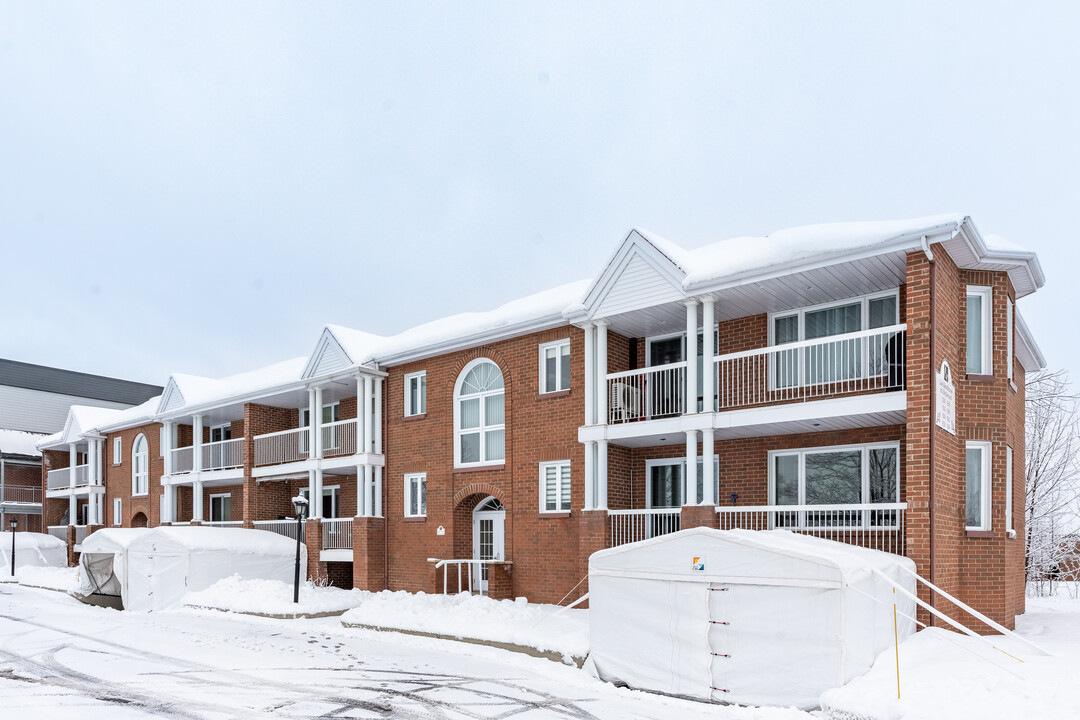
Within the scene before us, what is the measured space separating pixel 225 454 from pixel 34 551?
13.1m

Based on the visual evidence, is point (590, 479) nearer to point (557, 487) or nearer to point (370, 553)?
point (557, 487)

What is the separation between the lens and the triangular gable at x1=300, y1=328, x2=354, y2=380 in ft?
74.1

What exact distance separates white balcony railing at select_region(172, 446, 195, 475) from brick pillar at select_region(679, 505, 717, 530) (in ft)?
65.3

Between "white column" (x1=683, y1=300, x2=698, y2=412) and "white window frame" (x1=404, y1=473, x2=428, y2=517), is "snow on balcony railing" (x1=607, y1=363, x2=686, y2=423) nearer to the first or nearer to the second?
"white column" (x1=683, y1=300, x2=698, y2=412)

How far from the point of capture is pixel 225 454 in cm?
2777

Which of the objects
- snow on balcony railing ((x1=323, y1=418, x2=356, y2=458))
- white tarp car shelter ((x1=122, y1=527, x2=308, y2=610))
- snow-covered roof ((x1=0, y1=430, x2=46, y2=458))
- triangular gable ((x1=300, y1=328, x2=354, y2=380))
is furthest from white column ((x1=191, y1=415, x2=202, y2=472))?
snow-covered roof ((x1=0, y1=430, x2=46, y2=458))

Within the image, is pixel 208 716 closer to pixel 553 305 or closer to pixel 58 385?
pixel 553 305

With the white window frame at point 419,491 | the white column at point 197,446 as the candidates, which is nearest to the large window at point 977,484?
the white window frame at point 419,491

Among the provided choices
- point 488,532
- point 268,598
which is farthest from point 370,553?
point 488,532

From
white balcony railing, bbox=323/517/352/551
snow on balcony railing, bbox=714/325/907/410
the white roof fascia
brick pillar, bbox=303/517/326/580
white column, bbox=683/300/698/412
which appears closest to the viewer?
snow on balcony railing, bbox=714/325/907/410

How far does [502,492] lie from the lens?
1930cm

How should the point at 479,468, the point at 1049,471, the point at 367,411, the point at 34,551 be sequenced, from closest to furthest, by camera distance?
the point at 479,468, the point at 367,411, the point at 1049,471, the point at 34,551

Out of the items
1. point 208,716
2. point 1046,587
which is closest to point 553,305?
point 208,716

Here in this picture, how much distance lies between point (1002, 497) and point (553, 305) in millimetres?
9229
